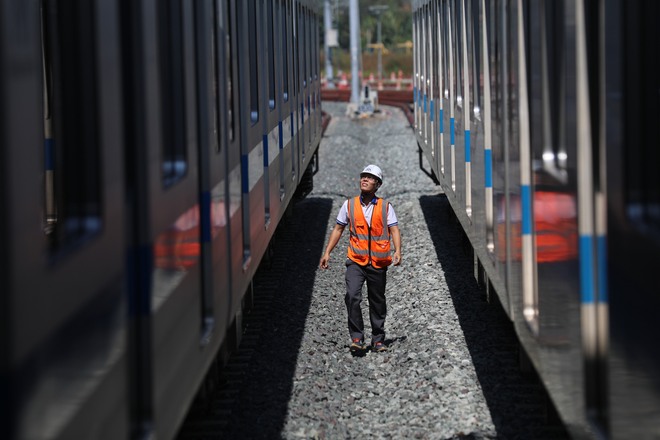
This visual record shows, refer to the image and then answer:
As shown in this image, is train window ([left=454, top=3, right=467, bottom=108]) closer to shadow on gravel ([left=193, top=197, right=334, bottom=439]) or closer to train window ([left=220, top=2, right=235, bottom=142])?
shadow on gravel ([left=193, top=197, right=334, bottom=439])

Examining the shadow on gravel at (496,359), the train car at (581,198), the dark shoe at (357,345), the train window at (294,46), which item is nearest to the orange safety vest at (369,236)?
the dark shoe at (357,345)

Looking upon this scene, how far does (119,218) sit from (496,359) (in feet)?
17.4

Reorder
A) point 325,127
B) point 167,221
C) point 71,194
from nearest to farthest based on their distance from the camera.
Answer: point 71,194
point 167,221
point 325,127

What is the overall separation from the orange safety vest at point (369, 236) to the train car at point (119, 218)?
2.21 meters

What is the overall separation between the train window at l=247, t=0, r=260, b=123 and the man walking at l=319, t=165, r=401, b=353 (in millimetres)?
1019

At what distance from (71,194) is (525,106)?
2.94 metres

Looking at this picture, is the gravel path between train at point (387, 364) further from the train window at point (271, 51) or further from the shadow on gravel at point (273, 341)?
the train window at point (271, 51)

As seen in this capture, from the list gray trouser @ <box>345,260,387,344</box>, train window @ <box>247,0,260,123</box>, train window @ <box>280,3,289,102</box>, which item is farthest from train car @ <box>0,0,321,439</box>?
train window @ <box>280,3,289,102</box>

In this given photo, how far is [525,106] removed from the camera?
5543 millimetres

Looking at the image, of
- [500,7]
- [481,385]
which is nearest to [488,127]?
[500,7]

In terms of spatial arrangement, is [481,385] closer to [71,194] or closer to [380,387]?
[380,387]

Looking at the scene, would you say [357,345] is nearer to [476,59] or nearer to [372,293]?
[372,293]

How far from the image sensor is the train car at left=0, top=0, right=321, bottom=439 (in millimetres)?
2441

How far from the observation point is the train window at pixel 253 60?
8.05 metres
